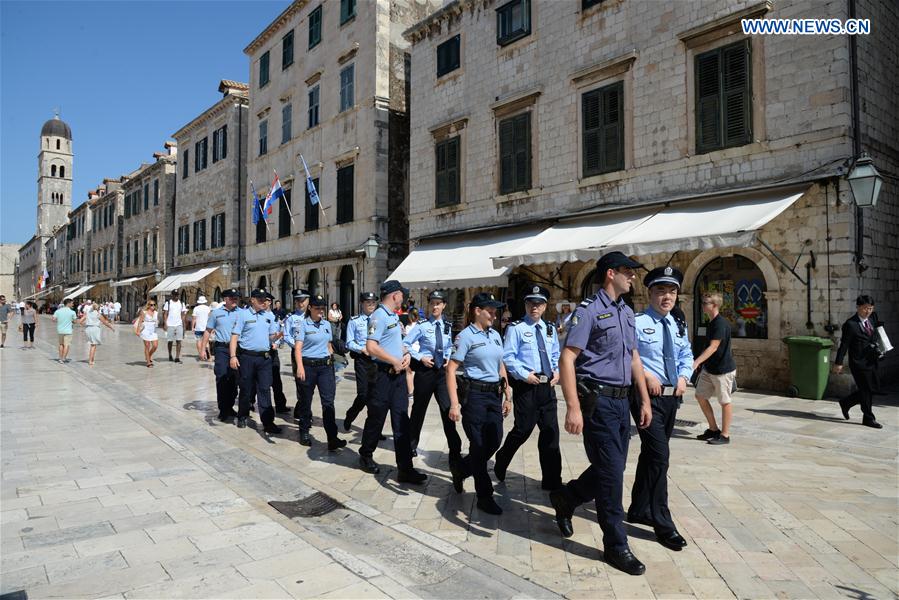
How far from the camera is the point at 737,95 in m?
11.2

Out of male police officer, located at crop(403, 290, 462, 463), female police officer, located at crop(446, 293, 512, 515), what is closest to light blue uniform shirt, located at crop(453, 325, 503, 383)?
female police officer, located at crop(446, 293, 512, 515)

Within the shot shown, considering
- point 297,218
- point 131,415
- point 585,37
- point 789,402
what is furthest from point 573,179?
point 297,218

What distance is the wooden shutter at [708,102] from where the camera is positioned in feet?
37.8

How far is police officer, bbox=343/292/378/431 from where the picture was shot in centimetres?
639

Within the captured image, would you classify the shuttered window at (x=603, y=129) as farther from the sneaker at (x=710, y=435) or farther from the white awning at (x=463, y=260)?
the sneaker at (x=710, y=435)

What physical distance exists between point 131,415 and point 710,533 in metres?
8.38

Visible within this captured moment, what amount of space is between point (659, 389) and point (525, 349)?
47.3 inches

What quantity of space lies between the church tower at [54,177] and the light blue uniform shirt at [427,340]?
103488 millimetres

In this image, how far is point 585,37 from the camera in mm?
14016

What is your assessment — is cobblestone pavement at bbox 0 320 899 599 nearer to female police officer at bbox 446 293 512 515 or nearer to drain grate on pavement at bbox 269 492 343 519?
drain grate on pavement at bbox 269 492 343 519

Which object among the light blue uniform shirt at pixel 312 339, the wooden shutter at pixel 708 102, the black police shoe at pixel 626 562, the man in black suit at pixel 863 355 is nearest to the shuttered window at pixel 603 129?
the wooden shutter at pixel 708 102

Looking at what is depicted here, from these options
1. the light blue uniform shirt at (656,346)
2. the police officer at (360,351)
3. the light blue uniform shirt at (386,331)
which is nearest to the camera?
the light blue uniform shirt at (656,346)

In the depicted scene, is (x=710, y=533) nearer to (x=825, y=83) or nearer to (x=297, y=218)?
(x=825, y=83)

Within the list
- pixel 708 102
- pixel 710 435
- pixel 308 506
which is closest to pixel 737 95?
pixel 708 102
